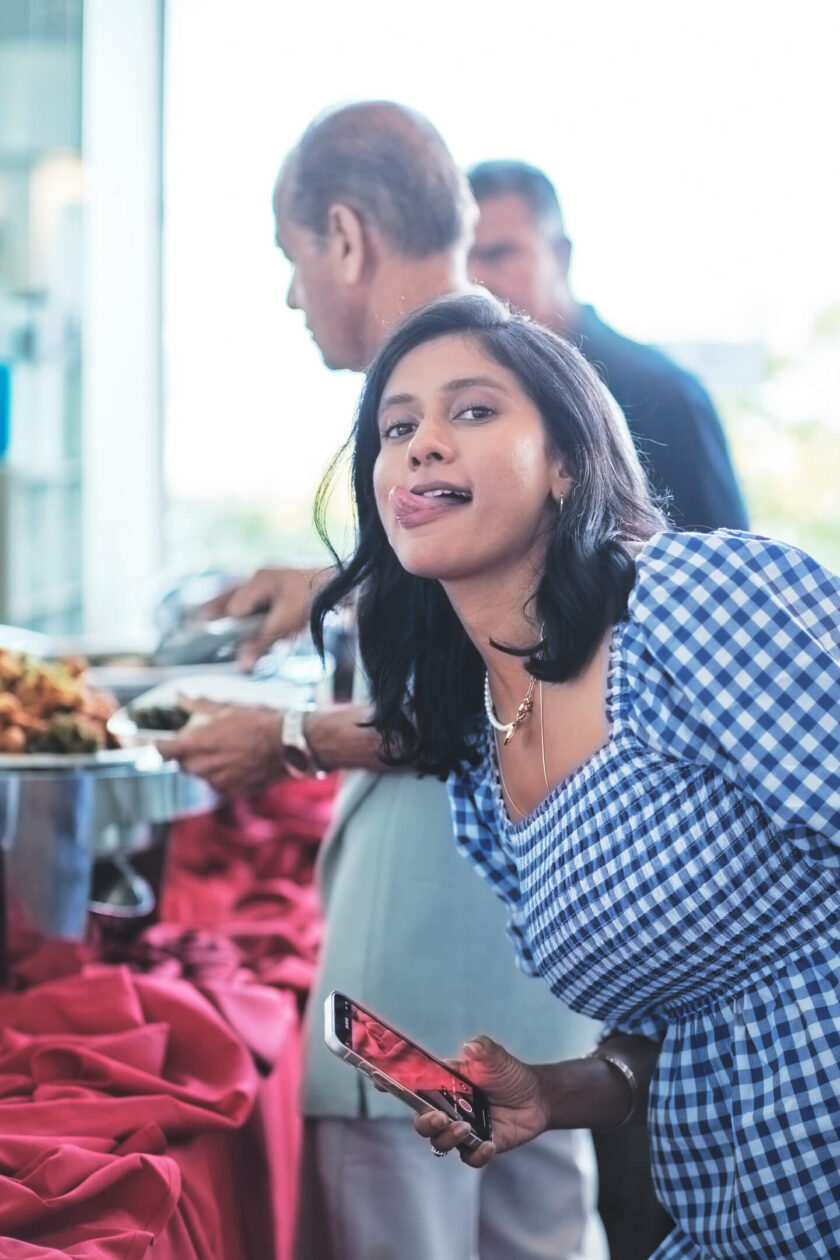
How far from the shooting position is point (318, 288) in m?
1.37

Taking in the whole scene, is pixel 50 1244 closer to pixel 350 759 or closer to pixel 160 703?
pixel 350 759

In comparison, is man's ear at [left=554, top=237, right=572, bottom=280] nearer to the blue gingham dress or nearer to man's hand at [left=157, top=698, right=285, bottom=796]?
man's hand at [left=157, top=698, right=285, bottom=796]

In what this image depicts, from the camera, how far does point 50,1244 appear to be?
88 cm

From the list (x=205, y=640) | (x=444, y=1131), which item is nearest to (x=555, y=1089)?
(x=444, y=1131)

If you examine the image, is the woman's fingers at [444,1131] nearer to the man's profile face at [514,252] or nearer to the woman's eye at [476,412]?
the woman's eye at [476,412]

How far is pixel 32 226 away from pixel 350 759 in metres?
2.08

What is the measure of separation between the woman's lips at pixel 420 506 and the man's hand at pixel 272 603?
2.06 feet

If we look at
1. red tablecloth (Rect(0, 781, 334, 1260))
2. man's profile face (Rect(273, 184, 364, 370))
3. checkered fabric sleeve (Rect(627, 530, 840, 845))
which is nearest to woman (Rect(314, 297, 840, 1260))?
checkered fabric sleeve (Rect(627, 530, 840, 845))

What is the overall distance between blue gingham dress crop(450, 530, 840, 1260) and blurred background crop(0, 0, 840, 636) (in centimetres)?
197

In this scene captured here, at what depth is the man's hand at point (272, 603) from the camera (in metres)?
1.61

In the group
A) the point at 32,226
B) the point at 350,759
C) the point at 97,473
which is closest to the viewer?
the point at 350,759

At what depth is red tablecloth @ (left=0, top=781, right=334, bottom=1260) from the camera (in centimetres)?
92

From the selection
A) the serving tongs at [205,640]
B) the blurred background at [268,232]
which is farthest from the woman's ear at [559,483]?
the blurred background at [268,232]

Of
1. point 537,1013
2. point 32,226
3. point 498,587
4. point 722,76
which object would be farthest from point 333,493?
point 722,76
